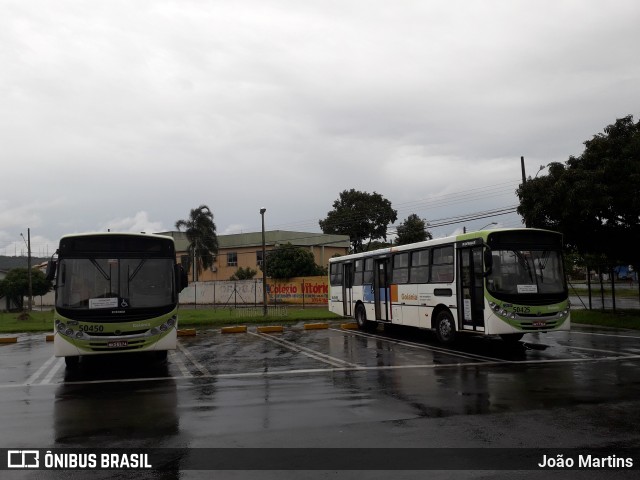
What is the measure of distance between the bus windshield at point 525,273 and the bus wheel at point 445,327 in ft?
7.20

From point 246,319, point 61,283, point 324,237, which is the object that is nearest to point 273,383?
point 61,283

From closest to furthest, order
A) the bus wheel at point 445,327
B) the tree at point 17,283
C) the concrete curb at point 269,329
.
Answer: the bus wheel at point 445,327 < the concrete curb at point 269,329 < the tree at point 17,283

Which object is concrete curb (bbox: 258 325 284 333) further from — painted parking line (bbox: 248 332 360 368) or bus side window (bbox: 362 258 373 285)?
bus side window (bbox: 362 258 373 285)

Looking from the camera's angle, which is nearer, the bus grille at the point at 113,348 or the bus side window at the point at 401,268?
the bus grille at the point at 113,348

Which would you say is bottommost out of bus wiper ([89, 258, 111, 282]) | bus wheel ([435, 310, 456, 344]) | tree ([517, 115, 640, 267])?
bus wheel ([435, 310, 456, 344])

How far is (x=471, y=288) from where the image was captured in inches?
603

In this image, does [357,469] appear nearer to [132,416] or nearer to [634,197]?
[132,416]

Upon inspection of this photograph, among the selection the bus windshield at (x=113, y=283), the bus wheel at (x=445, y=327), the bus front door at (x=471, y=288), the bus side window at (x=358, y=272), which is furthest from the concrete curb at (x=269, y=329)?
the bus windshield at (x=113, y=283)

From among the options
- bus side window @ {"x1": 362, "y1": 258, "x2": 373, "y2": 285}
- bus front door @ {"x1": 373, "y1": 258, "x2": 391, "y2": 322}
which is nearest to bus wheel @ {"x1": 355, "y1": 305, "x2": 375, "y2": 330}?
bus side window @ {"x1": 362, "y1": 258, "x2": 373, "y2": 285}

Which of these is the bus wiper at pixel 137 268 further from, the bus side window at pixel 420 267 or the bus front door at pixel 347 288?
the bus front door at pixel 347 288

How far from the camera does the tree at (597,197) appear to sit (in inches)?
807

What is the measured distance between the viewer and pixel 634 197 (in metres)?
19.9

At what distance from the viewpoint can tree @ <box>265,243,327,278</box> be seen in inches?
2092

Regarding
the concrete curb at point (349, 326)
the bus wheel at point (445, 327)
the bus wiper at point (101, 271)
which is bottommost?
the concrete curb at point (349, 326)
